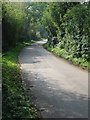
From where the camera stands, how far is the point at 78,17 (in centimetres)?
1805

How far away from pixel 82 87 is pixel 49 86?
143 centimetres

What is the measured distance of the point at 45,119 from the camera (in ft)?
20.3

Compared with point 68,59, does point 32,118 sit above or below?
above

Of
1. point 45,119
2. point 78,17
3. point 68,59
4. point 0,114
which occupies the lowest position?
point 68,59

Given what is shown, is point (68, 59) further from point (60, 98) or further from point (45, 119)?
point (45, 119)

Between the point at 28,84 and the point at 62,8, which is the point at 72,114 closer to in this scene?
the point at 28,84

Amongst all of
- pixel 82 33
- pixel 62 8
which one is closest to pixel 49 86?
pixel 82 33

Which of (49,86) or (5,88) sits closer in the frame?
(5,88)

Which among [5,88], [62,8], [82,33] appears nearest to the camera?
[5,88]

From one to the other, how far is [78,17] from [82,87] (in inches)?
376

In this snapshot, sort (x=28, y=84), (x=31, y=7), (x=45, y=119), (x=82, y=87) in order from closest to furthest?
(x=45, y=119), (x=82, y=87), (x=28, y=84), (x=31, y=7)

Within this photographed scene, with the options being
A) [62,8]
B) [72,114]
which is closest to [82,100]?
[72,114]

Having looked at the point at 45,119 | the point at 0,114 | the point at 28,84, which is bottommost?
the point at 28,84

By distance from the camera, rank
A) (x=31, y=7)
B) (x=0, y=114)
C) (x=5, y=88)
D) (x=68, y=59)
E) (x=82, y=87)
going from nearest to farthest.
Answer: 1. (x=0, y=114)
2. (x=5, y=88)
3. (x=82, y=87)
4. (x=68, y=59)
5. (x=31, y=7)
